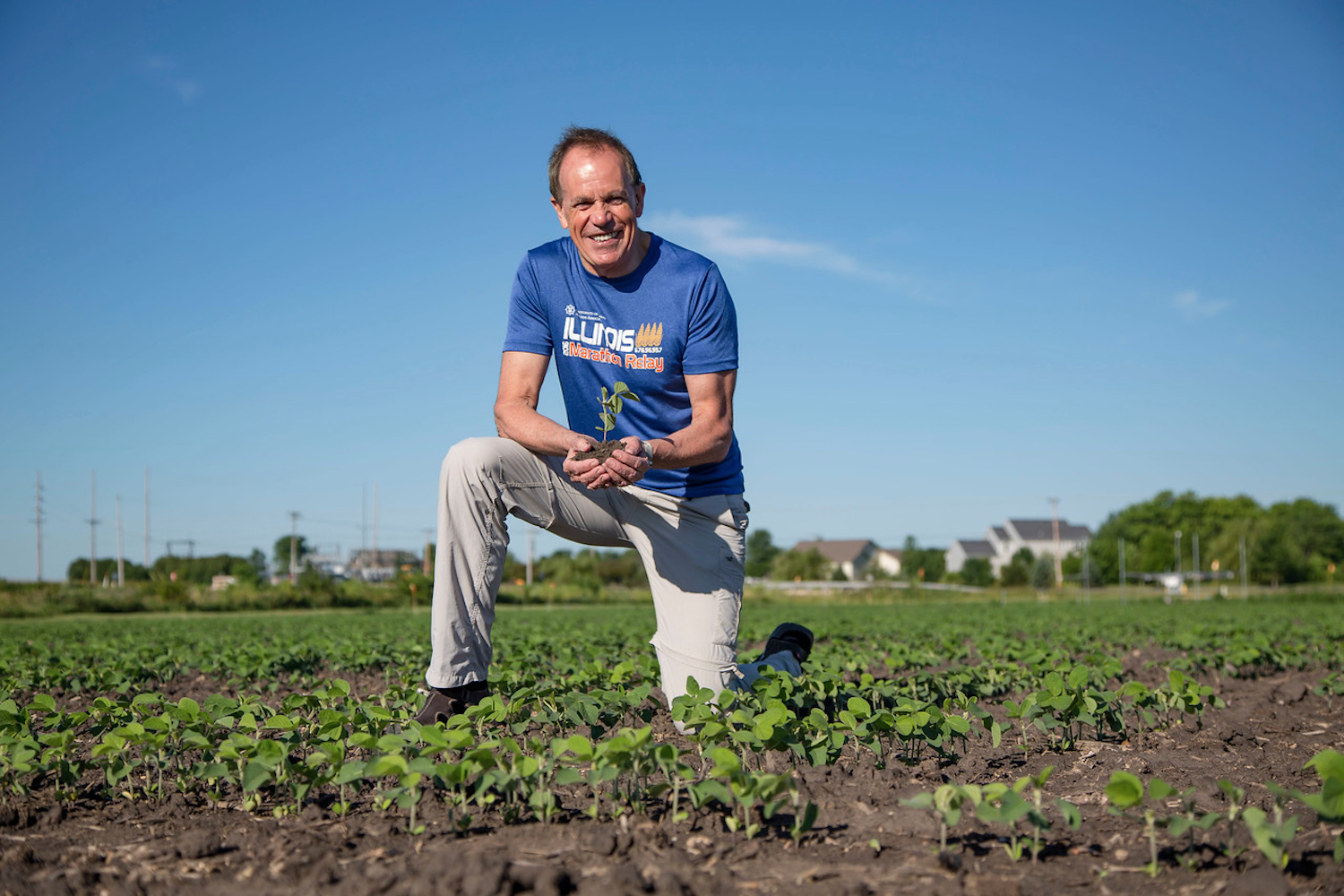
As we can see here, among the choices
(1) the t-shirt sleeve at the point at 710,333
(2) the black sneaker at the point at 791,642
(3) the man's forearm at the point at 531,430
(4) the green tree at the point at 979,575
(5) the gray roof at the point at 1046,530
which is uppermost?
(1) the t-shirt sleeve at the point at 710,333

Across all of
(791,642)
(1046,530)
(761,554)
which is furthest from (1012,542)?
(791,642)

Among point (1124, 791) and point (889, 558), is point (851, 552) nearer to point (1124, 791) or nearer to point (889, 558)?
point (889, 558)

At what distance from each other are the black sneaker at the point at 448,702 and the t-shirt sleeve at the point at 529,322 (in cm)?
137

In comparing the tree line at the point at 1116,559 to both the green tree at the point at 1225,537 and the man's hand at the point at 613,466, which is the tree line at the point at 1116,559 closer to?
the green tree at the point at 1225,537

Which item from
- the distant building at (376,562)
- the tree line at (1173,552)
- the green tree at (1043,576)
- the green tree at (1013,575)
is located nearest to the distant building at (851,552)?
the tree line at (1173,552)

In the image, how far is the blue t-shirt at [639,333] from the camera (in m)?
3.61

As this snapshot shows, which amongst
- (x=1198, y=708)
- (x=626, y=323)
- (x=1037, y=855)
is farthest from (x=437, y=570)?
(x=1198, y=708)

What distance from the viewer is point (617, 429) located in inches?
149

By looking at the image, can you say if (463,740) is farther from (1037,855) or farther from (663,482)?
(663,482)

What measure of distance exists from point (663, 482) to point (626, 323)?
67cm

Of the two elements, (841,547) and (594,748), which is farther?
(841,547)

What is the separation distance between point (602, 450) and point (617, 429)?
701 millimetres

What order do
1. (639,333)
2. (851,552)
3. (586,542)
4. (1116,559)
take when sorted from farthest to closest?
1. (851,552)
2. (1116,559)
3. (586,542)
4. (639,333)

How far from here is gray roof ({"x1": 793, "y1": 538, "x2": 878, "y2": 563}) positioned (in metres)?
104
